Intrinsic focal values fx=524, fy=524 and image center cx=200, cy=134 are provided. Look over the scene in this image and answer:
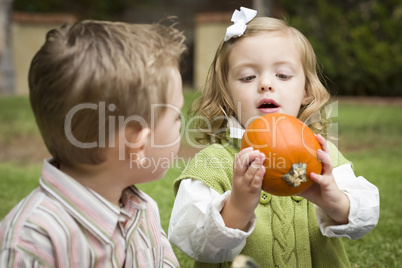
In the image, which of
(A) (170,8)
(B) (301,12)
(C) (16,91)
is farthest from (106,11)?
(B) (301,12)

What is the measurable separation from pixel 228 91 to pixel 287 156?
32.0 inches

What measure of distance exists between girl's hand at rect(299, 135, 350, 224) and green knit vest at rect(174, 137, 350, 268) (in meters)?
0.24

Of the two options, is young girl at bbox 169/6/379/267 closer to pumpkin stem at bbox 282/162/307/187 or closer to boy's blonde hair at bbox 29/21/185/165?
pumpkin stem at bbox 282/162/307/187

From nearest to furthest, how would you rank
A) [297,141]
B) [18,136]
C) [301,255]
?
[297,141] → [301,255] → [18,136]

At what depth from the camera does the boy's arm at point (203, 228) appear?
7.48 ft

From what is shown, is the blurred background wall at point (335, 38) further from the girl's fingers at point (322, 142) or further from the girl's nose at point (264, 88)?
the girl's fingers at point (322, 142)

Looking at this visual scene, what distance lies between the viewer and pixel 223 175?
8.52ft

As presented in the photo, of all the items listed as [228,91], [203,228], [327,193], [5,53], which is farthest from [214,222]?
[5,53]

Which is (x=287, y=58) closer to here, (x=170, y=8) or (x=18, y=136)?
(x=18, y=136)

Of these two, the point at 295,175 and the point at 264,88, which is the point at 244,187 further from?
the point at 264,88

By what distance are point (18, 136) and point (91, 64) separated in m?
6.43

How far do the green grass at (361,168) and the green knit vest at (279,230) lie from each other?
696mm

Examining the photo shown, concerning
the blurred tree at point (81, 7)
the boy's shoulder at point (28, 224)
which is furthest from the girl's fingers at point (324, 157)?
the blurred tree at point (81, 7)

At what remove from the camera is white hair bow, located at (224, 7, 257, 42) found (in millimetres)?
2773
